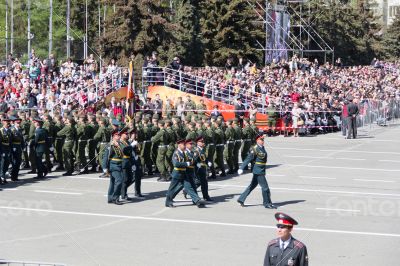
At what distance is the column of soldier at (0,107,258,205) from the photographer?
25.0 m

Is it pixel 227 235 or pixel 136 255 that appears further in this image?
pixel 227 235

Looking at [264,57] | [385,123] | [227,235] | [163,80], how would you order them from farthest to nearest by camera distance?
1. [264,57]
2. [385,123]
3. [163,80]
4. [227,235]

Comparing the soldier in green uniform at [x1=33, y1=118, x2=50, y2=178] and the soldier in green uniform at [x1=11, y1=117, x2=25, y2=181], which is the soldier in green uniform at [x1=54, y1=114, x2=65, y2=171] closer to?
the soldier in green uniform at [x1=33, y1=118, x2=50, y2=178]

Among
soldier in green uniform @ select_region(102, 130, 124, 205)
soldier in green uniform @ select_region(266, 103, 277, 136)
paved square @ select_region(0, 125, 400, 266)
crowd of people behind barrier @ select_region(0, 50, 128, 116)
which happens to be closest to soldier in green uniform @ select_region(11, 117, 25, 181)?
paved square @ select_region(0, 125, 400, 266)

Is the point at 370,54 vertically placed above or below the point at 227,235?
above

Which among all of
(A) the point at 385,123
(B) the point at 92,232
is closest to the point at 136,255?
(B) the point at 92,232

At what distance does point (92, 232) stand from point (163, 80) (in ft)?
76.1


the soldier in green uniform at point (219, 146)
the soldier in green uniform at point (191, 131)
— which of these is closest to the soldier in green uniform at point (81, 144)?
the soldier in green uniform at point (191, 131)

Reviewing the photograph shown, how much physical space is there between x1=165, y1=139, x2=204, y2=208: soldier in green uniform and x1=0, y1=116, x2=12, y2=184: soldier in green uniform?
526 cm

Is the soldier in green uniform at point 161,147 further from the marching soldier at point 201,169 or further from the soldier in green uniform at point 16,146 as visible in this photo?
the soldier in green uniform at point 16,146

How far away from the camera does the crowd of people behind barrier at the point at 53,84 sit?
33969 millimetres

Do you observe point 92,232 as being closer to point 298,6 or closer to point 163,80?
point 163,80

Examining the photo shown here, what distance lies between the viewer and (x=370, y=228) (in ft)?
62.1

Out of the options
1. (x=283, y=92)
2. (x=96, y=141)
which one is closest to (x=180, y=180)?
(x=96, y=141)
